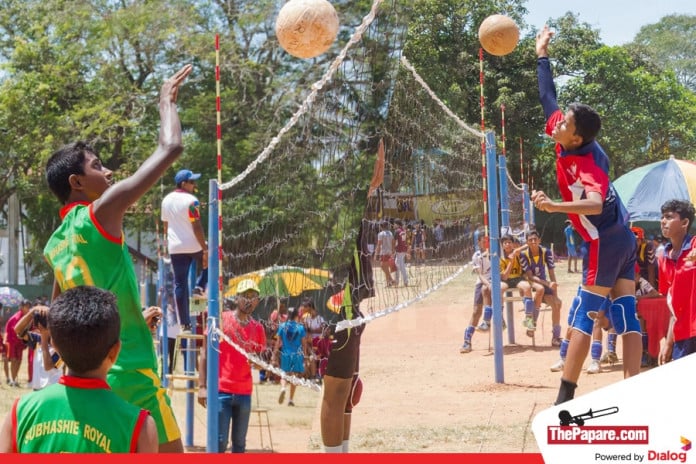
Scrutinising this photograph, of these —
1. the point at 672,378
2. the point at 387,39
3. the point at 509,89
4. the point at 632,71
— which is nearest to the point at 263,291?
the point at 387,39

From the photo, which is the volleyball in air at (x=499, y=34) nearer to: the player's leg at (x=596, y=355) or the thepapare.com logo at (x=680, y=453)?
the player's leg at (x=596, y=355)

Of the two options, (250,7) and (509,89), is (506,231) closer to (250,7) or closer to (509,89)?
(509,89)

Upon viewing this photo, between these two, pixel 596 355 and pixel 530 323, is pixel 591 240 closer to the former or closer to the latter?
pixel 596 355

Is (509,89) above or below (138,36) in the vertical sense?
below

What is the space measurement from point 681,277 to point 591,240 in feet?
3.69

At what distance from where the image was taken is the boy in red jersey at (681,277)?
5.55 meters

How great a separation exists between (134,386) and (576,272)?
51.0 feet

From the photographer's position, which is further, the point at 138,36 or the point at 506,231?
the point at 138,36

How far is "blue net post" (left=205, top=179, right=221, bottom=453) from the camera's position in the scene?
596 centimetres

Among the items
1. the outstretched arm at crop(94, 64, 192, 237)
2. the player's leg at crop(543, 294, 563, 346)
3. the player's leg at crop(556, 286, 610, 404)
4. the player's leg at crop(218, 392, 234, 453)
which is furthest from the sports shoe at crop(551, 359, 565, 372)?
the outstretched arm at crop(94, 64, 192, 237)

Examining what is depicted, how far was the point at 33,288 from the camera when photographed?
87.4 ft

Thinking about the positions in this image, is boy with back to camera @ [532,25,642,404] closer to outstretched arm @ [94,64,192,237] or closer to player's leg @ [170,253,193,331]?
outstretched arm @ [94,64,192,237]

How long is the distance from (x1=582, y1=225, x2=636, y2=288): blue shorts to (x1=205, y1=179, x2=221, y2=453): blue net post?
2416mm

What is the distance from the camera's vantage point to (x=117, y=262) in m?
3.27
